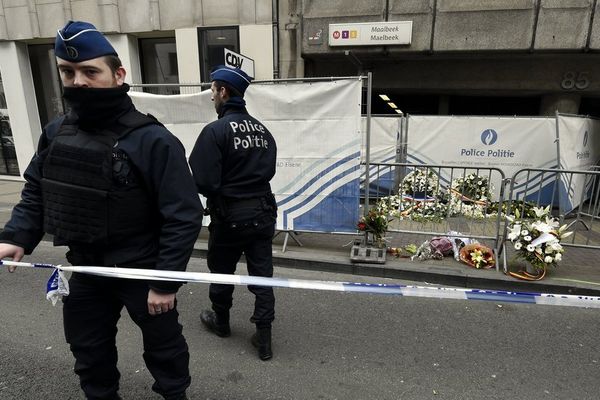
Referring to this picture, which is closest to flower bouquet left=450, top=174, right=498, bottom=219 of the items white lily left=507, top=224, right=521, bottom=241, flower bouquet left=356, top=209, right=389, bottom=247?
white lily left=507, top=224, right=521, bottom=241

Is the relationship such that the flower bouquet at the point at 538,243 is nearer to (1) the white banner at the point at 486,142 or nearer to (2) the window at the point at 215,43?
(1) the white banner at the point at 486,142

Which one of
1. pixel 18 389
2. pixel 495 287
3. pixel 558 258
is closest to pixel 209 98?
pixel 18 389

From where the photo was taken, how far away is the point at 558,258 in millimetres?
4211

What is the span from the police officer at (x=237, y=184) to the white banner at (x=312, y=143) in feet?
6.53

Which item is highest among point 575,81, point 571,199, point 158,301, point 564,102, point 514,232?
point 575,81

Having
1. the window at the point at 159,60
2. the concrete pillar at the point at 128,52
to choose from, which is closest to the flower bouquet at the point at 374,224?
the window at the point at 159,60

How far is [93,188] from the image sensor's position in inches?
68.9

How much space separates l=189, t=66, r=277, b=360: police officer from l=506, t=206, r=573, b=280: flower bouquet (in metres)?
3.03

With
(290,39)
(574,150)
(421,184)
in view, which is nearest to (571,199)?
(574,150)

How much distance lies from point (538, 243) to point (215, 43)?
8315 mm

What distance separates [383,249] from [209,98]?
302 cm

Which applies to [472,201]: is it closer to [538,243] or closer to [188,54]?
[538,243]

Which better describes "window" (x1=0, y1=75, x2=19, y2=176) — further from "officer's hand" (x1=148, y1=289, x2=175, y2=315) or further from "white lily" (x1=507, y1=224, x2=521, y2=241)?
"white lily" (x1=507, y1=224, x2=521, y2=241)

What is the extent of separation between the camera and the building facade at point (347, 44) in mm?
8641
